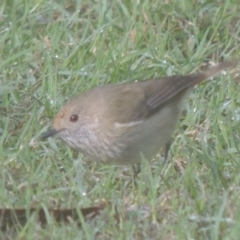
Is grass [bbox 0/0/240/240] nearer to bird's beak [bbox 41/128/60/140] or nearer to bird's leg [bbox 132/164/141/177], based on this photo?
bird's leg [bbox 132/164/141/177]

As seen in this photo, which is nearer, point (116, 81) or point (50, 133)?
point (50, 133)

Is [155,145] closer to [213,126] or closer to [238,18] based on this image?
[213,126]

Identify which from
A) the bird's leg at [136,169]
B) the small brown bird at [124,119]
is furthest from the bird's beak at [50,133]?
the bird's leg at [136,169]

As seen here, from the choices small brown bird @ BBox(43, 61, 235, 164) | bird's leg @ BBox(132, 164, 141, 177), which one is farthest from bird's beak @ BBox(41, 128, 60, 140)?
bird's leg @ BBox(132, 164, 141, 177)

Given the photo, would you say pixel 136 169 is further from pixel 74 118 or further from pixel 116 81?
pixel 116 81

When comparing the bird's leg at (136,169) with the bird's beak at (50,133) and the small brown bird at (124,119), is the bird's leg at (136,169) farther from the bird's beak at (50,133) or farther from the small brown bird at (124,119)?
the bird's beak at (50,133)

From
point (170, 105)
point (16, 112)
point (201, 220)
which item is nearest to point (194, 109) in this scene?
point (170, 105)

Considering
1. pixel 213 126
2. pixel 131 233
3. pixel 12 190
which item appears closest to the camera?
pixel 131 233

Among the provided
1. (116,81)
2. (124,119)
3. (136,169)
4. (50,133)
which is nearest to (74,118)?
(50,133)
